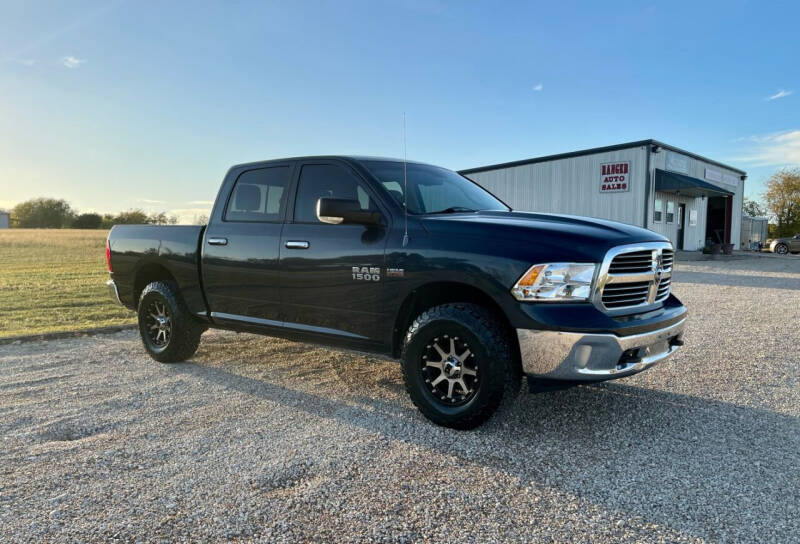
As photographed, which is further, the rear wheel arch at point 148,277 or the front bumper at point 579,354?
the rear wheel arch at point 148,277

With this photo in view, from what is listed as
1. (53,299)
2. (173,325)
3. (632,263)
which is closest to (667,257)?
(632,263)

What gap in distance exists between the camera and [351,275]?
13.5 feet

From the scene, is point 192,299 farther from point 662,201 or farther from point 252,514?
point 662,201

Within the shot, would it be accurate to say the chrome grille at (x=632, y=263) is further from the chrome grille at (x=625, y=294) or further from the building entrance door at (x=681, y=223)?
the building entrance door at (x=681, y=223)

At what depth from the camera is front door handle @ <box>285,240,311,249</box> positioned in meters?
4.41

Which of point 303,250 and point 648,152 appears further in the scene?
point 648,152

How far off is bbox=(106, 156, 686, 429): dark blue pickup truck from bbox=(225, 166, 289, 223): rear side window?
14 millimetres

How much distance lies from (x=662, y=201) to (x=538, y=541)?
78.9 feet

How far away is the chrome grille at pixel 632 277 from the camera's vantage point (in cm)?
338

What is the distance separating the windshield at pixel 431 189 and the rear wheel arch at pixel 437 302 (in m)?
0.63

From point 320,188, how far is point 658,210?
2215cm

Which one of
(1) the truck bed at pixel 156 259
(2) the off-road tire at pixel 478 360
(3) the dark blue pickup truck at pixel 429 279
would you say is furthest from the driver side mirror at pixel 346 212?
(1) the truck bed at pixel 156 259

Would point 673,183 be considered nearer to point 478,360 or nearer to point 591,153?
point 591,153

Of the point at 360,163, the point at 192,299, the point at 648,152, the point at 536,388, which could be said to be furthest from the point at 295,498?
the point at 648,152
